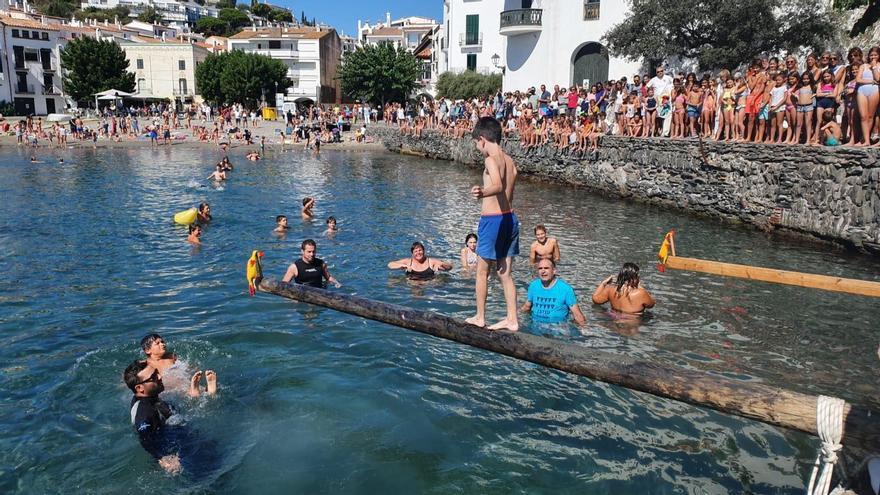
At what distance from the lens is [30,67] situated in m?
74.9

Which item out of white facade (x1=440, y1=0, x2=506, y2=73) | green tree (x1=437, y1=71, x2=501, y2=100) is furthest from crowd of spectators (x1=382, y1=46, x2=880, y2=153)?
white facade (x1=440, y1=0, x2=506, y2=73)

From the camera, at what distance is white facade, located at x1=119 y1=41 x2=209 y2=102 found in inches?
3278

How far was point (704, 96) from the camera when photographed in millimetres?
20125

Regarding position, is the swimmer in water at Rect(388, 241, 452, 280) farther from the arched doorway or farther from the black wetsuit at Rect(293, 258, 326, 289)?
the arched doorway

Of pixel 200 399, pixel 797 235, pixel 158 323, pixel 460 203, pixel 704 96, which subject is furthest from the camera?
pixel 460 203

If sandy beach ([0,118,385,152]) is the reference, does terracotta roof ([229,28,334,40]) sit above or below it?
above

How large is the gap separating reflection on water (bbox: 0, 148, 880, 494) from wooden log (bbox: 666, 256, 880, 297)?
912 mm

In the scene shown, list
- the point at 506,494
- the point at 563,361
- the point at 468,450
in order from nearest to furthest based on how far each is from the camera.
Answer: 1. the point at 563,361
2. the point at 506,494
3. the point at 468,450

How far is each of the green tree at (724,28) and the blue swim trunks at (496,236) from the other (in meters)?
28.5

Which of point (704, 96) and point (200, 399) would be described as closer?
point (200, 399)

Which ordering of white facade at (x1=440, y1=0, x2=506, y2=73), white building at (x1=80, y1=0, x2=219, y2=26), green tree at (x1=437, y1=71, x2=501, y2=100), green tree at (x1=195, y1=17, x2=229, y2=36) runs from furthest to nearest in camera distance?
1. white building at (x1=80, y1=0, x2=219, y2=26)
2. green tree at (x1=195, y1=17, x2=229, y2=36)
3. white facade at (x1=440, y1=0, x2=506, y2=73)
4. green tree at (x1=437, y1=71, x2=501, y2=100)

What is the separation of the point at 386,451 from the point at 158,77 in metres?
88.0

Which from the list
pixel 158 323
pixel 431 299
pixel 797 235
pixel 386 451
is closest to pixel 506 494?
pixel 386 451

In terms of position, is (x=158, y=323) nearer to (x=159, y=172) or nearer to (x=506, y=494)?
(x=506, y=494)
